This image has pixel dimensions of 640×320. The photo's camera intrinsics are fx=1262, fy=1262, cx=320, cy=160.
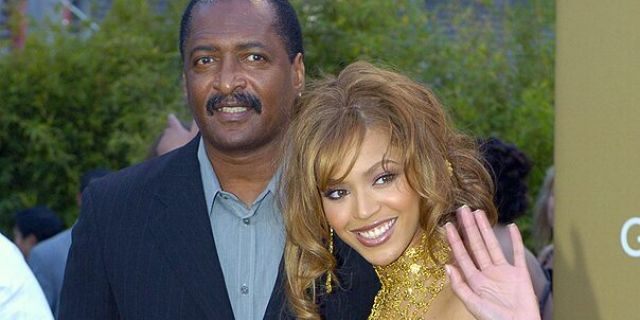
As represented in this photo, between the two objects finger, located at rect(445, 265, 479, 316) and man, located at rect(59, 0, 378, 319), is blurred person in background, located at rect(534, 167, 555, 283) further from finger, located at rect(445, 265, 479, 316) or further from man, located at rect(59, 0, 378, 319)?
finger, located at rect(445, 265, 479, 316)

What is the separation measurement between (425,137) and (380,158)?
0.43 feet

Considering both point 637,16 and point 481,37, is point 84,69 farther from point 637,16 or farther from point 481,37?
point 637,16

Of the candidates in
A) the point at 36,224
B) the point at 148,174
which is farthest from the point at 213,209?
the point at 36,224

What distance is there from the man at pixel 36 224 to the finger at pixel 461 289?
15.0 ft

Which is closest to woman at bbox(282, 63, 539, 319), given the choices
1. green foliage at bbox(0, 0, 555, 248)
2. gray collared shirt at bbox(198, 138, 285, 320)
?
gray collared shirt at bbox(198, 138, 285, 320)

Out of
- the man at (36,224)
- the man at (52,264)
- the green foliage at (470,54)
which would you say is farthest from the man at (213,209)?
the green foliage at (470,54)

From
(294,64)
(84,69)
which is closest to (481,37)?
(84,69)

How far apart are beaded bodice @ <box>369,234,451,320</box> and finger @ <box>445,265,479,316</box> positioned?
0.23 metres

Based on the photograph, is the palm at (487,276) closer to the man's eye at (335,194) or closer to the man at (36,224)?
the man's eye at (335,194)

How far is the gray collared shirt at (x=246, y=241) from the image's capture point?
10.1 ft

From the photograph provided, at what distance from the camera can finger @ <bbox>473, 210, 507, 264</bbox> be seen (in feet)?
8.41

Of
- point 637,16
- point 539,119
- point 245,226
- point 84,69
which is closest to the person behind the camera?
point 637,16

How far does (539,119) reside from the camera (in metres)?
7.10

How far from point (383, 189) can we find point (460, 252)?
26 cm
